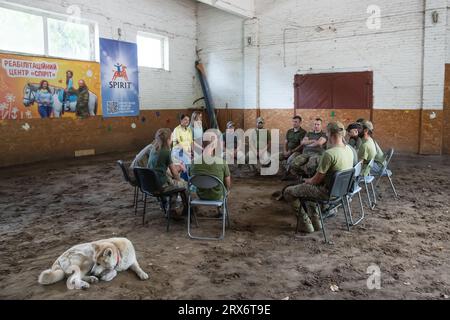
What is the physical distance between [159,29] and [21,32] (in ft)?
15.2

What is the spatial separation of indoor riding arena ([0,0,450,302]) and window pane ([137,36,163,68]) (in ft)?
0.21

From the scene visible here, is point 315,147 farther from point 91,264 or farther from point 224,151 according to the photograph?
point 91,264

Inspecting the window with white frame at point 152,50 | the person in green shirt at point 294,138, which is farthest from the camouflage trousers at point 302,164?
the window with white frame at point 152,50

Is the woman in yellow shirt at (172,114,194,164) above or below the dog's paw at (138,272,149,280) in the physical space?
above

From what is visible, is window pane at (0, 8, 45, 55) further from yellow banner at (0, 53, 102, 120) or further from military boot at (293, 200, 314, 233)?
military boot at (293, 200, 314, 233)

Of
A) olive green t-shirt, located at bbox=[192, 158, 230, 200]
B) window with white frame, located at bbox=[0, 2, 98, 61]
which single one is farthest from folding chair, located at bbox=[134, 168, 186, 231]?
window with white frame, located at bbox=[0, 2, 98, 61]

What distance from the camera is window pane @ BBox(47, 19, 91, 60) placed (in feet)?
31.2

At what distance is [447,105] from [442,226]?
6504mm

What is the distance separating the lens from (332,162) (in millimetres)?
4102

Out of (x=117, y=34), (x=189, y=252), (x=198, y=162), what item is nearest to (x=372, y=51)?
(x=117, y=34)

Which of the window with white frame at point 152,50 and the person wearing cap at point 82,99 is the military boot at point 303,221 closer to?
the person wearing cap at point 82,99

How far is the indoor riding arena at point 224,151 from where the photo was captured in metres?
3.35

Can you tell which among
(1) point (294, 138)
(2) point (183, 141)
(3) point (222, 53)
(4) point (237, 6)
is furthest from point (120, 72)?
(1) point (294, 138)

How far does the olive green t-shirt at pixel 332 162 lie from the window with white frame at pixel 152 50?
9.25 meters
